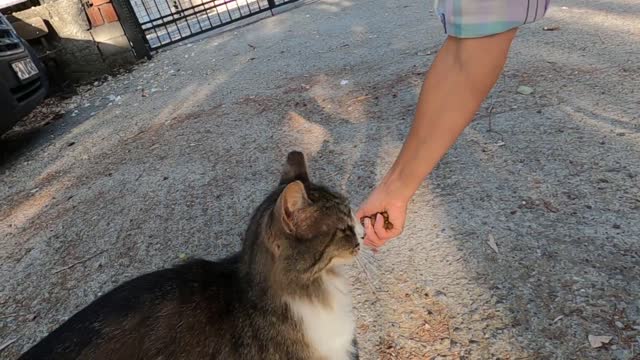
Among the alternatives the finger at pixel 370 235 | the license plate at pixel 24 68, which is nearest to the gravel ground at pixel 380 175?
the finger at pixel 370 235

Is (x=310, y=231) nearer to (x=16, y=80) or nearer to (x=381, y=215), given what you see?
(x=381, y=215)

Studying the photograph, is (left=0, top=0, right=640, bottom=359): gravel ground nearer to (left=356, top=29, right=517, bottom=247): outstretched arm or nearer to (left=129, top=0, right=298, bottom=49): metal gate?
(left=356, top=29, right=517, bottom=247): outstretched arm

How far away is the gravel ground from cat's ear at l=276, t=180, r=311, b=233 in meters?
0.79

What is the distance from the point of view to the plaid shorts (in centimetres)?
107

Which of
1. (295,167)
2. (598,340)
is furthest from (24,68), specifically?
(598,340)

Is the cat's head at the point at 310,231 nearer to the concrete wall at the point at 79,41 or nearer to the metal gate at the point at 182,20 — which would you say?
the concrete wall at the point at 79,41

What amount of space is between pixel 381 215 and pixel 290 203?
42 cm

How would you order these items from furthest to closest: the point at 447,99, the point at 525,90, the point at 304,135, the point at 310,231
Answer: the point at 304,135 → the point at 525,90 → the point at 310,231 → the point at 447,99

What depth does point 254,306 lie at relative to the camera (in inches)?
59.9

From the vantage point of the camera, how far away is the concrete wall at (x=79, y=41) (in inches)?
232

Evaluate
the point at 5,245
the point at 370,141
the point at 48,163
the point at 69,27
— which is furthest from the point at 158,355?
the point at 69,27

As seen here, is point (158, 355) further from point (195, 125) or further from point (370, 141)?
point (195, 125)

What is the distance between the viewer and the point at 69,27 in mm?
5980

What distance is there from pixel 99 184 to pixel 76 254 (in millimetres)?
920
